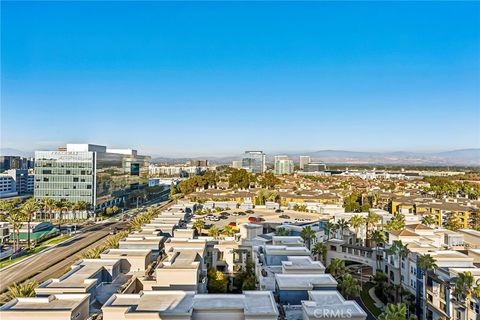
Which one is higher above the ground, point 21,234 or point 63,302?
point 63,302

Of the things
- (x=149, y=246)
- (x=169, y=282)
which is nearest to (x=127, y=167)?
(x=149, y=246)

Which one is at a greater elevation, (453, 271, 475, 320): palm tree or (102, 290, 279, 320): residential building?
(102, 290, 279, 320): residential building

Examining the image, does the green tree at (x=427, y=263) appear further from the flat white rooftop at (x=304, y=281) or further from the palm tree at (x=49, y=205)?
the palm tree at (x=49, y=205)

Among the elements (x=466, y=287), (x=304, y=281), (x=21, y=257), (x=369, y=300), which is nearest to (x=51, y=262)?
(x=21, y=257)

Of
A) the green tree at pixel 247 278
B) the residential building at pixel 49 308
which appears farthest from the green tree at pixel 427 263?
the residential building at pixel 49 308

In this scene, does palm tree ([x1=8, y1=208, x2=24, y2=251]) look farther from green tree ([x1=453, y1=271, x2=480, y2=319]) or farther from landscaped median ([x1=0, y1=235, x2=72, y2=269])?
green tree ([x1=453, y1=271, x2=480, y2=319])

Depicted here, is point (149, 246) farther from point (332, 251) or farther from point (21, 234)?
point (21, 234)

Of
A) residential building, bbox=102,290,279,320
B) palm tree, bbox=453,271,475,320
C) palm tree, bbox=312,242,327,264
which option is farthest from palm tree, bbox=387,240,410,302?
residential building, bbox=102,290,279,320
